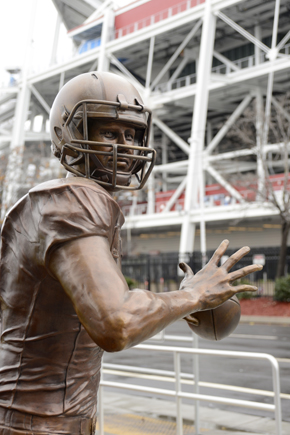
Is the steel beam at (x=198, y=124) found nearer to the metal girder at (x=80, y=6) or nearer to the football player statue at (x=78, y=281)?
the metal girder at (x=80, y=6)

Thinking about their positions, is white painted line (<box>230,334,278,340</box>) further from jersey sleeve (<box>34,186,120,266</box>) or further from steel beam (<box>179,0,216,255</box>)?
steel beam (<box>179,0,216,255</box>)

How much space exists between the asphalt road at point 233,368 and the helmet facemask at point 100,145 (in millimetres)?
4385

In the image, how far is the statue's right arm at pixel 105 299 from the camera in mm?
1484

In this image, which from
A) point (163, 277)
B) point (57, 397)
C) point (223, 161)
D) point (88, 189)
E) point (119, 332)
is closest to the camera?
point (119, 332)

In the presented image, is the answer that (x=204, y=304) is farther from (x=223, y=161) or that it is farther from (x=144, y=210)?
(x=144, y=210)

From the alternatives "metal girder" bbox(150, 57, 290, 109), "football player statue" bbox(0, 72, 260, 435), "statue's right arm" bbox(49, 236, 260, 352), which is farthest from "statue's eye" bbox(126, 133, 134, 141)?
"metal girder" bbox(150, 57, 290, 109)

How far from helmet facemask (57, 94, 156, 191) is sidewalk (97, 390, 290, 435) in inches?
193

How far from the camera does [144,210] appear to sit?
127 ft

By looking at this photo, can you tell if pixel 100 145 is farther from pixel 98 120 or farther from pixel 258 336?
pixel 258 336

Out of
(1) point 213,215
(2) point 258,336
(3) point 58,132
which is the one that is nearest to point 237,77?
(1) point 213,215

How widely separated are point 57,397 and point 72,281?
1.50 feet

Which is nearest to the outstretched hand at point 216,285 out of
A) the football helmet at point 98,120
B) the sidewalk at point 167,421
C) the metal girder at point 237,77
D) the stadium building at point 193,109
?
the football helmet at point 98,120

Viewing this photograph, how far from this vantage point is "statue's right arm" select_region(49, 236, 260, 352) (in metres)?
1.48

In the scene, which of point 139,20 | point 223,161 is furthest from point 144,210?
point 139,20
